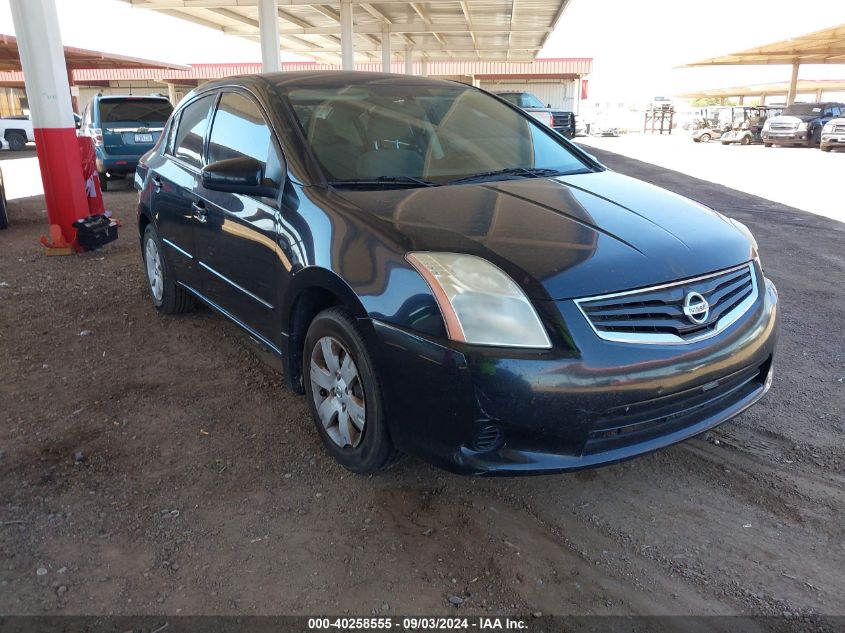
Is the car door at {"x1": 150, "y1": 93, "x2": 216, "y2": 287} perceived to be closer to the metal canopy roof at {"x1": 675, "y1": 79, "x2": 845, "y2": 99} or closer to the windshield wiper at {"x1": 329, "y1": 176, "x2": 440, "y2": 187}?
the windshield wiper at {"x1": 329, "y1": 176, "x2": 440, "y2": 187}

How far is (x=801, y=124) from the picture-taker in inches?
963

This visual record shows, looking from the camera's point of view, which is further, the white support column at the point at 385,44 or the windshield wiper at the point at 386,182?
the white support column at the point at 385,44

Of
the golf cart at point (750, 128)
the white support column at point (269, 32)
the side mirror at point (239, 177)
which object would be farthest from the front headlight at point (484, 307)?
the golf cart at point (750, 128)

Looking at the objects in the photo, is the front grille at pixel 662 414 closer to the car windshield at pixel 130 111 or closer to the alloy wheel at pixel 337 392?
the alloy wheel at pixel 337 392

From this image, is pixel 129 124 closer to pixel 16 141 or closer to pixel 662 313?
pixel 662 313

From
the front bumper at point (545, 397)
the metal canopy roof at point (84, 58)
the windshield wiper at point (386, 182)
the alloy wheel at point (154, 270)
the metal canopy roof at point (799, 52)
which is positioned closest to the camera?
the front bumper at point (545, 397)

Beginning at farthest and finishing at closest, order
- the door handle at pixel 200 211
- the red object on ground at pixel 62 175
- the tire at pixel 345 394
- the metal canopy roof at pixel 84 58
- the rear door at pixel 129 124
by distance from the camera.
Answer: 1. the metal canopy roof at pixel 84 58
2. the rear door at pixel 129 124
3. the red object on ground at pixel 62 175
4. the door handle at pixel 200 211
5. the tire at pixel 345 394

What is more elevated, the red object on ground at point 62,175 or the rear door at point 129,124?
the rear door at point 129,124

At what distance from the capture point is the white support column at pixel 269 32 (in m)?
13.9

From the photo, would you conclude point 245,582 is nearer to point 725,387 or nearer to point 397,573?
point 397,573

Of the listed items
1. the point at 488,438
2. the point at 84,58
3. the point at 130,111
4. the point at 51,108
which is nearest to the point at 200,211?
the point at 488,438

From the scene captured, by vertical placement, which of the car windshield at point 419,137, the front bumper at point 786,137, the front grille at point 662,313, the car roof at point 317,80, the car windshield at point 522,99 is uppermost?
the car windshield at point 522,99

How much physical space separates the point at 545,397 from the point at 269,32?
13.9 m

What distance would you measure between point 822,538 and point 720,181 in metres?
12.3
